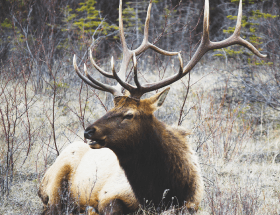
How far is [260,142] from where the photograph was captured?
245 inches

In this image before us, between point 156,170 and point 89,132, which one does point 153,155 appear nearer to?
point 156,170

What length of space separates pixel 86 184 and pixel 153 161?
1124 mm

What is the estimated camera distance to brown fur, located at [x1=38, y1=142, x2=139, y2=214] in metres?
3.51

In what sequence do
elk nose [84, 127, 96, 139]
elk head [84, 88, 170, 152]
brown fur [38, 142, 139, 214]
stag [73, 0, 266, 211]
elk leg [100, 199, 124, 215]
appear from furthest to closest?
brown fur [38, 142, 139, 214]
elk leg [100, 199, 124, 215]
stag [73, 0, 266, 211]
elk head [84, 88, 170, 152]
elk nose [84, 127, 96, 139]

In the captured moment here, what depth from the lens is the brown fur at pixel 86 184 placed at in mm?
3510

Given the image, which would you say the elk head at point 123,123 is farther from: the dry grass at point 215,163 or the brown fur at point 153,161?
the dry grass at point 215,163

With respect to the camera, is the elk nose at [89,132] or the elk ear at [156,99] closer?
the elk nose at [89,132]

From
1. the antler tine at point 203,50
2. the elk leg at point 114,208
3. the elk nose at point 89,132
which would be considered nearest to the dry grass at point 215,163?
the elk leg at point 114,208

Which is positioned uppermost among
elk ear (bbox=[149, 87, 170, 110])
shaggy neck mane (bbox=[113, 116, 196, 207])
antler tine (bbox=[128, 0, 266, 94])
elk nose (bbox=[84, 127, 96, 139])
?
antler tine (bbox=[128, 0, 266, 94])

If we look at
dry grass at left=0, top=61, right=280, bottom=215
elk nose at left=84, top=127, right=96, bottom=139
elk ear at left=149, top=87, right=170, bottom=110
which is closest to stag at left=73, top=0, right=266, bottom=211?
elk ear at left=149, top=87, right=170, bottom=110

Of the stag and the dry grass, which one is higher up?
the stag

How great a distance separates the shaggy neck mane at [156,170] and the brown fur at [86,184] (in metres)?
0.25

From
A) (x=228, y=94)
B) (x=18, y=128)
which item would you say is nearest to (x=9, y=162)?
(x=18, y=128)

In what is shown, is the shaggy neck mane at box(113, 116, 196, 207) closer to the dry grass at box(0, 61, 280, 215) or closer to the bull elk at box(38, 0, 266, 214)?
the bull elk at box(38, 0, 266, 214)
